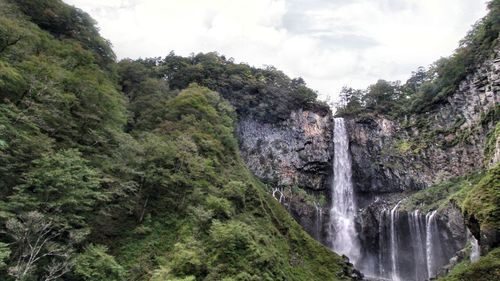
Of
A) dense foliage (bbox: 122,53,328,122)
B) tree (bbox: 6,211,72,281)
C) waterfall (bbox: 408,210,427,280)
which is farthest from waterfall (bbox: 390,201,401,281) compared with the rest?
tree (bbox: 6,211,72,281)

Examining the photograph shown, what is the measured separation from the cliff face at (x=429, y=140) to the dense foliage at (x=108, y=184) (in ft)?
68.6

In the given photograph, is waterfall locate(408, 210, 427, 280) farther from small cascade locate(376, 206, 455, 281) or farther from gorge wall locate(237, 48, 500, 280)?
gorge wall locate(237, 48, 500, 280)

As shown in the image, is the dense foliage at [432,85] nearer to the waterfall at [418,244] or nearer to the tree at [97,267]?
the waterfall at [418,244]

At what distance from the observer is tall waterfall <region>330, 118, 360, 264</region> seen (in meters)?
Result: 41.0

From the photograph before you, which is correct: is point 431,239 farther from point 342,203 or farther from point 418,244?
point 342,203

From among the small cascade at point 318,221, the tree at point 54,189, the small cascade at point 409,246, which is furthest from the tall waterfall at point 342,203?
the tree at point 54,189

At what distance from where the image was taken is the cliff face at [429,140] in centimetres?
3534

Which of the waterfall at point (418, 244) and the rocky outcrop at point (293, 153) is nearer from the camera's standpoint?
the waterfall at point (418, 244)

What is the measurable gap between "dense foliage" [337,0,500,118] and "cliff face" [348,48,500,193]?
1085 millimetres

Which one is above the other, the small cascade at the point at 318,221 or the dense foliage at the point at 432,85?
the dense foliage at the point at 432,85

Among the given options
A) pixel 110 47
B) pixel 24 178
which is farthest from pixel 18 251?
pixel 110 47

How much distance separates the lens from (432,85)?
44.2 metres

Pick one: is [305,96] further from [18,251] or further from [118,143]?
[18,251]

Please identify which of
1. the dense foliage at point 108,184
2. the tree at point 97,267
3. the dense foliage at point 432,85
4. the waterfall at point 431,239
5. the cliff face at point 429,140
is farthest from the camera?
the dense foliage at point 432,85
